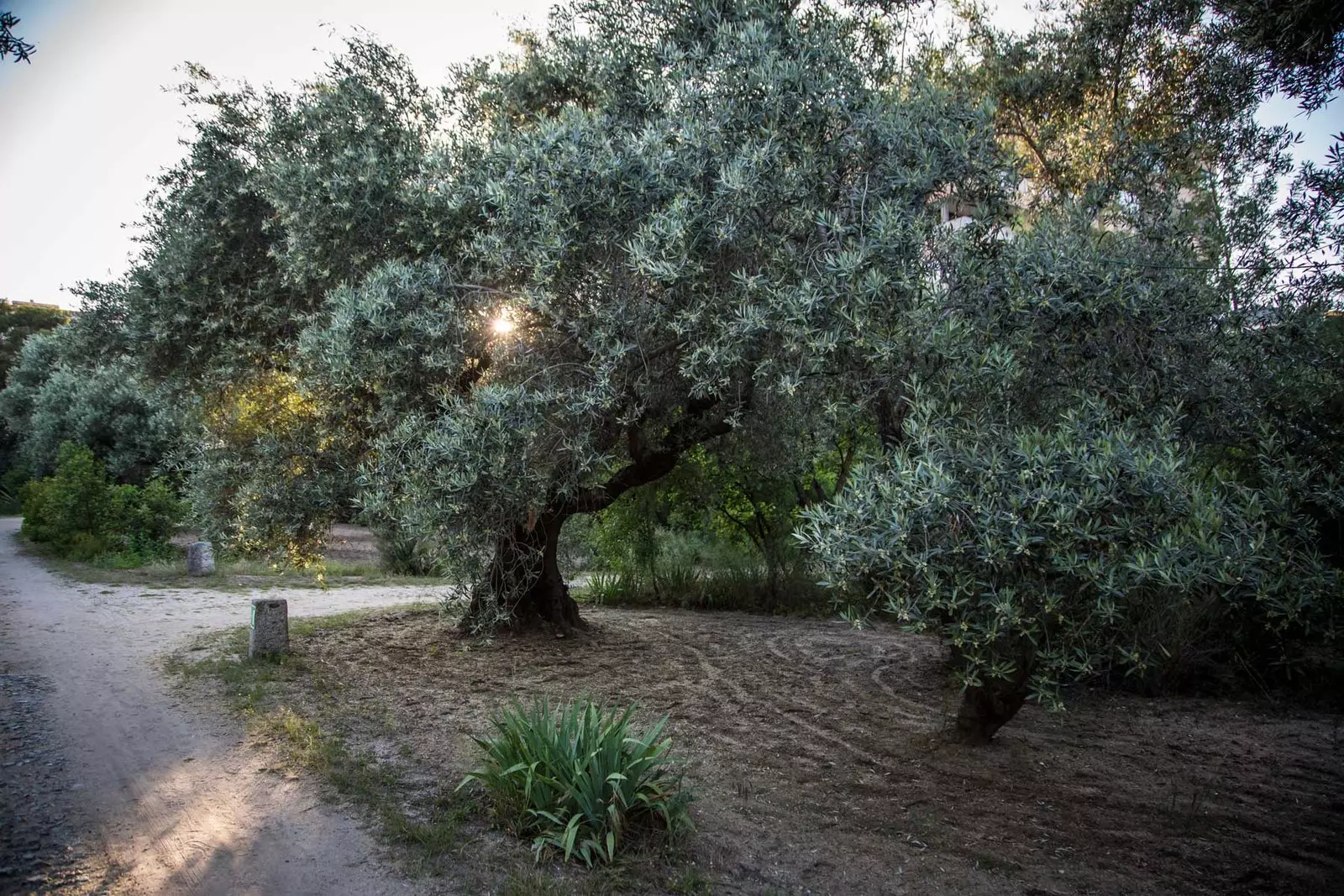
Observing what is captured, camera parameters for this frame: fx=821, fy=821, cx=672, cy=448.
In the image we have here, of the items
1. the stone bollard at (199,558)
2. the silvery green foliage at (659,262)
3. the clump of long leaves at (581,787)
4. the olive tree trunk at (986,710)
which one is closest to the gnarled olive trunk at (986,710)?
the olive tree trunk at (986,710)

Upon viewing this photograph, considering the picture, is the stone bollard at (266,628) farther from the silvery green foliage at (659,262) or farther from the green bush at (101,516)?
the green bush at (101,516)

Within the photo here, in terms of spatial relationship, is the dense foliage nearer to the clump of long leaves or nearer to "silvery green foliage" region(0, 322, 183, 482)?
the clump of long leaves

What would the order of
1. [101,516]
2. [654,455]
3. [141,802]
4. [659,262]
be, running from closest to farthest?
[141,802]
[659,262]
[654,455]
[101,516]

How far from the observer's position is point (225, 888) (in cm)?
412

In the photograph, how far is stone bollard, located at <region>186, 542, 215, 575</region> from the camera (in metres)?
16.6

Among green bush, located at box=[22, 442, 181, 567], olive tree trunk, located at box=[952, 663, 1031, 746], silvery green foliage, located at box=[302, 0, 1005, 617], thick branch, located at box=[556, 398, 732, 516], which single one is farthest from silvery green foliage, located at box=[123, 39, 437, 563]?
green bush, located at box=[22, 442, 181, 567]

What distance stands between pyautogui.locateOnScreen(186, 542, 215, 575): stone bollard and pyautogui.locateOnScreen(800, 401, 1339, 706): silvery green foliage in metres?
15.9

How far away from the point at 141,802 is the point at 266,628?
4306 millimetres

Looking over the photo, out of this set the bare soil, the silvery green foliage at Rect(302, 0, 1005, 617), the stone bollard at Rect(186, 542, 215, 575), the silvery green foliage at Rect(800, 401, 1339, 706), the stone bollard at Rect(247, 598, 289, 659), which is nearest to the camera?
the silvery green foliage at Rect(800, 401, 1339, 706)

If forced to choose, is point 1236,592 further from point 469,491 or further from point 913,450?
point 469,491

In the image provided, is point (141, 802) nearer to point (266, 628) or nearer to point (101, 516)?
point (266, 628)

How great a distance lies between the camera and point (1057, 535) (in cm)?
395

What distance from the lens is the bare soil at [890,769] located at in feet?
15.1

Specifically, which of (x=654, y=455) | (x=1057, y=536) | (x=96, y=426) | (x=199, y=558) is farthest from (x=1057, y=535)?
A: (x=96, y=426)
